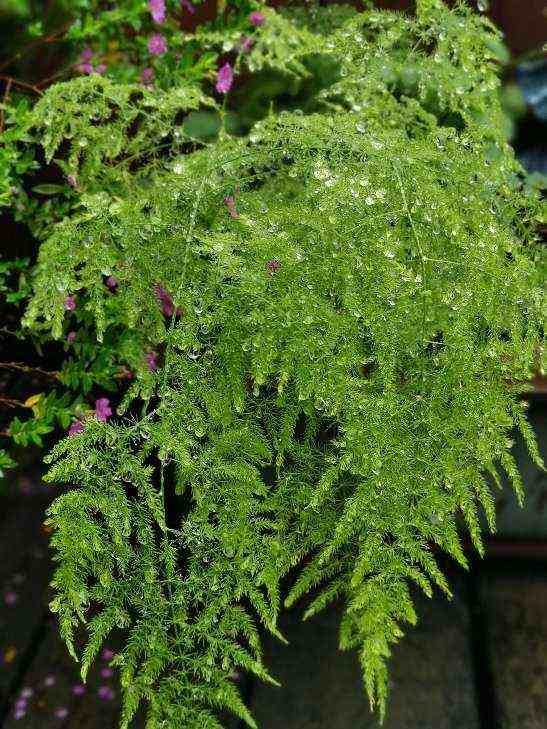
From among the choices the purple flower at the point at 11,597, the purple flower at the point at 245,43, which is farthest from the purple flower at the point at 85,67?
the purple flower at the point at 11,597

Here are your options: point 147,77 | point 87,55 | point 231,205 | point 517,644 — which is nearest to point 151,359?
point 231,205

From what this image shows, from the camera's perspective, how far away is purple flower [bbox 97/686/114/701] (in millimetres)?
1576

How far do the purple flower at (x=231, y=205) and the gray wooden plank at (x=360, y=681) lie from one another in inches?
35.1

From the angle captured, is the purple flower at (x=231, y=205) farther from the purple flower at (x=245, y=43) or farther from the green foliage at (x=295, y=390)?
the purple flower at (x=245, y=43)

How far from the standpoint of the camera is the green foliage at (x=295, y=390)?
3.26 feet

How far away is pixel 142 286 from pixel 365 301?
32cm

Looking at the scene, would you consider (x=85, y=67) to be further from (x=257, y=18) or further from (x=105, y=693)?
(x=105, y=693)

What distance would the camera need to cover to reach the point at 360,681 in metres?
1.59

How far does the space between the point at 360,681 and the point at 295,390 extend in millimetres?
772

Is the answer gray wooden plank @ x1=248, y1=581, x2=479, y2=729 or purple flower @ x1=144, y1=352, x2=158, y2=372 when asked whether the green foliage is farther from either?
gray wooden plank @ x1=248, y1=581, x2=479, y2=729

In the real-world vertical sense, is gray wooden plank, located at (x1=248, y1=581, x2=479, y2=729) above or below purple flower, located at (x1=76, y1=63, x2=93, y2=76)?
→ below

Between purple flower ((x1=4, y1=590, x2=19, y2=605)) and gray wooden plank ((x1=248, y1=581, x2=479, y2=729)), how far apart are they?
58cm

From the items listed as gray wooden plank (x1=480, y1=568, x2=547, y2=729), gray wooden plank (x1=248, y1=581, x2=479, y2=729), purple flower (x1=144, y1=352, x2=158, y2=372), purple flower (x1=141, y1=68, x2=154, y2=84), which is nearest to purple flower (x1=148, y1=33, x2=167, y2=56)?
purple flower (x1=141, y1=68, x2=154, y2=84)

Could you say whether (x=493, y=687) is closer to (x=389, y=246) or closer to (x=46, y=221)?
(x=389, y=246)
